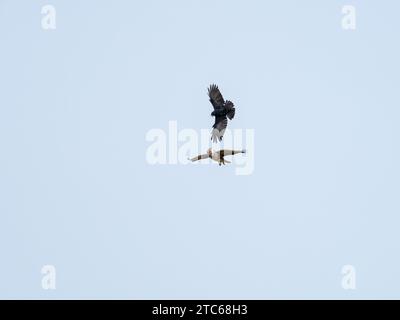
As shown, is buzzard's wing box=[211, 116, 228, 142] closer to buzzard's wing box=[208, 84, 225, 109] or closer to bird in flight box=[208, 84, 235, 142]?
bird in flight box=[208, 84, 235, 142]

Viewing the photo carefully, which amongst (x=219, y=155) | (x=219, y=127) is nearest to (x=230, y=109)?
(x=219, y=127)

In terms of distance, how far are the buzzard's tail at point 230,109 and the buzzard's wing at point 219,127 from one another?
0.94 ft

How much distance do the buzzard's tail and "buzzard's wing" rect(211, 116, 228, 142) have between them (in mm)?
288

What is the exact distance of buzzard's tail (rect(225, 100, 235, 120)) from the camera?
39656 millimetres

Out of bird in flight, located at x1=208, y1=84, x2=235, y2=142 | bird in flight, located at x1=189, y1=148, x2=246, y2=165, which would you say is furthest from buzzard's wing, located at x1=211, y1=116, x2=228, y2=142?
bird in flight, located at x1=189, y1=148, x2=246, y2=165

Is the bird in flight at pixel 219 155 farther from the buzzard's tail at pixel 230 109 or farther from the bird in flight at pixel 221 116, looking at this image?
the buzzard's tail at pixel 230 109

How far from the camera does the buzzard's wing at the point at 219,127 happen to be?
130 feet

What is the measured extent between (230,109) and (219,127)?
112 cm
